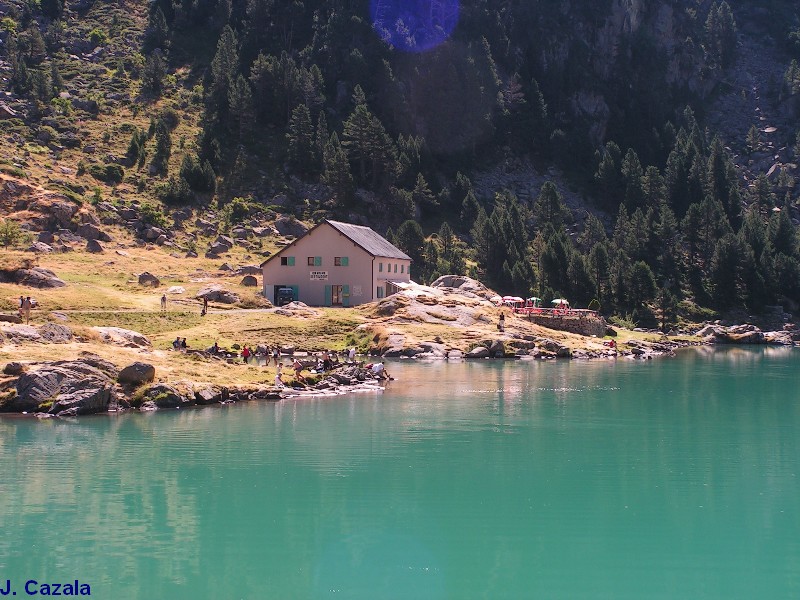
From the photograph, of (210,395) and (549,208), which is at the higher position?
(549,208)

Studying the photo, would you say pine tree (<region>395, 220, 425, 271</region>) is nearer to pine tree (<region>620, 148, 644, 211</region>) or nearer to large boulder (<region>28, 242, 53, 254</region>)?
pine tree (<region>620, 148, 644, 211</region>)

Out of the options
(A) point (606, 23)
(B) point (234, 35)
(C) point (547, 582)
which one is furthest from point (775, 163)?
(C) point (547, 582)

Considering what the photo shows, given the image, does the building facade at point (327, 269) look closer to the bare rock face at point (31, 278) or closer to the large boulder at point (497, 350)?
the large boulder at point (497, 350)

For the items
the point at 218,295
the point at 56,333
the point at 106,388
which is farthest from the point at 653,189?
the point at 106,388

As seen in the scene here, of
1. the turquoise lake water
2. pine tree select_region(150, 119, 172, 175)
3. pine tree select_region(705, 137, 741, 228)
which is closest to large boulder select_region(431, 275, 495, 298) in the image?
the turquoise lake water

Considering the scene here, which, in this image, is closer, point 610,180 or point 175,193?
point 175,193

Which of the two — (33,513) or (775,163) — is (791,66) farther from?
(33,513)

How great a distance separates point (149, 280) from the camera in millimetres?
83500

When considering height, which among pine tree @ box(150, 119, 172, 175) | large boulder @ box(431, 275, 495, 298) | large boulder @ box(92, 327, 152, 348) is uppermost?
pine tree @ box(150, 119, 172, 175)

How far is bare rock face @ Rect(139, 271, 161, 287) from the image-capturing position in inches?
3280

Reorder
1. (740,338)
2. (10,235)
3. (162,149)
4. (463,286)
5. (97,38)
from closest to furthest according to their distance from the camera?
1. (10,235)
2. (463,286)
3. (740,338)
4. (162,149)
5. (97,38)

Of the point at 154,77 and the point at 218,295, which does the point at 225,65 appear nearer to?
the point at 154,77

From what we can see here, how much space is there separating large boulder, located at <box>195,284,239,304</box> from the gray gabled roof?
1308 centimetres

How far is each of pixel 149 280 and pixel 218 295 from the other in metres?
9.14
